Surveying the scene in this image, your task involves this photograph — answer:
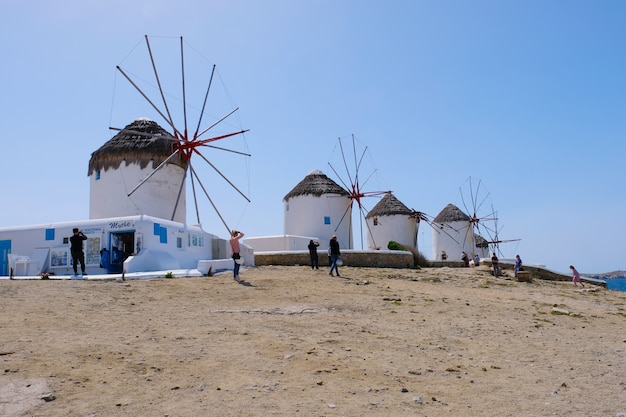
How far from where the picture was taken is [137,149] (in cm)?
2239

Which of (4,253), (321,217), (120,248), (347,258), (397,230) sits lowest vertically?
(347,258)

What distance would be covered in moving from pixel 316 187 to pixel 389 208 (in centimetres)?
815

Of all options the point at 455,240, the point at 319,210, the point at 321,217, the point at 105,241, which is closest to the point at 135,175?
the point at 105,241

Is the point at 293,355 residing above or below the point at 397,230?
below

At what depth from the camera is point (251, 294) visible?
11.4 metres

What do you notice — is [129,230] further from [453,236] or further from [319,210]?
[453,236]

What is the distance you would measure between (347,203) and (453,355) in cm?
2431

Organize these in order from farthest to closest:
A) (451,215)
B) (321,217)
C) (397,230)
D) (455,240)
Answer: (451,215) < (455,240) < (397,230) < (321,217)

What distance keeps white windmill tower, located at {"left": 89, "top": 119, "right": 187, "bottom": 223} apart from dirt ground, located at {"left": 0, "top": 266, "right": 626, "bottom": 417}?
1124 centimetres

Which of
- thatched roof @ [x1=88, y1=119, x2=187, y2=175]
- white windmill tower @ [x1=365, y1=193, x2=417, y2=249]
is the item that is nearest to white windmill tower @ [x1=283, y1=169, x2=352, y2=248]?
white windmill tower @ [x1=365, y1=193, x2=417, y2=249]

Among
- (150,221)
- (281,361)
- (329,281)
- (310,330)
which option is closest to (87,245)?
(150,221)

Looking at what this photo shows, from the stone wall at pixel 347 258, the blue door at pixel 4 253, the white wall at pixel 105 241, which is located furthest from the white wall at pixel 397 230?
the blue door at pixel 4 253

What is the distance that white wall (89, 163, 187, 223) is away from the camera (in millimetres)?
22375

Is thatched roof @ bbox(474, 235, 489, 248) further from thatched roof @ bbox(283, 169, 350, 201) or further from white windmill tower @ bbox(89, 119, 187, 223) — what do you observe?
white windmill tower @ bbox(89, 119, 187, 223)
